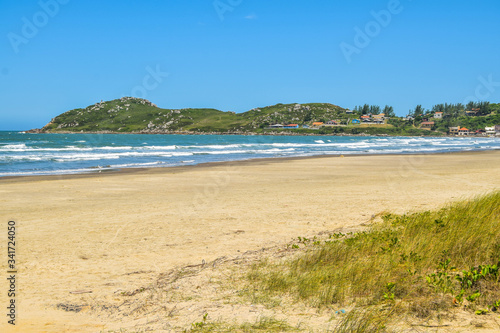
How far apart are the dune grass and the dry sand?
1844mm

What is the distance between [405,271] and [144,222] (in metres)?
6.68

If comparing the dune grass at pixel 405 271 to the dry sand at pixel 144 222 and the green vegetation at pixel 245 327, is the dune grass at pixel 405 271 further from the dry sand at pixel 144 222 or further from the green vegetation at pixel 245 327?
the dry sand at pixel 144 222

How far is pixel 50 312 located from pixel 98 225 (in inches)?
195

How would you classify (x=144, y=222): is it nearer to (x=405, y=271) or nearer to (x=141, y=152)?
(x=405, y=271)

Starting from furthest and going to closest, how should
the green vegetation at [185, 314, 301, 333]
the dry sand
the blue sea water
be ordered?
A: the blue sea water
the dry sand
the green vegetation at [185, 314, 301, 333]

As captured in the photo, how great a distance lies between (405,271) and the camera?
206 inches

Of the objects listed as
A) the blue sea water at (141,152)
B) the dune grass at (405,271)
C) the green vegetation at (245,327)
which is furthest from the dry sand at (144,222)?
the blue sea water at (141,152)

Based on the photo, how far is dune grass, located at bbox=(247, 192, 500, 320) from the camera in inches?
185

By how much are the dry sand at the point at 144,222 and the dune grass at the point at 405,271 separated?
1.84m

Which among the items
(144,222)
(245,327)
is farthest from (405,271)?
(144,222)

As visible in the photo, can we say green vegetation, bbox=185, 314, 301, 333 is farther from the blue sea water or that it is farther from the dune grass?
the blue sea water

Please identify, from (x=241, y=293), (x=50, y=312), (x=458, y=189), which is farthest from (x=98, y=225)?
(x=458, y=189)

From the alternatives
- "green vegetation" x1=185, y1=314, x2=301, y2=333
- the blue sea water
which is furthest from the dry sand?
the blue sea water

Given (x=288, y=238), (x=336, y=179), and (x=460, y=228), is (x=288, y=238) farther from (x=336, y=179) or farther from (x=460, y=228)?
(x=336, y=179)
